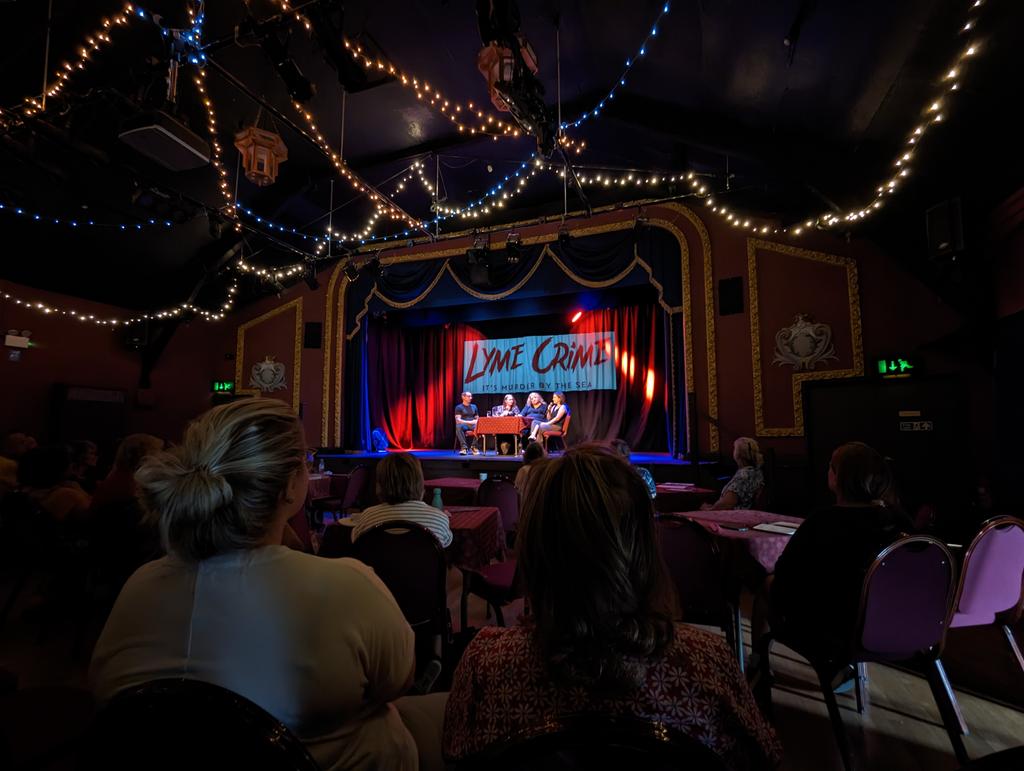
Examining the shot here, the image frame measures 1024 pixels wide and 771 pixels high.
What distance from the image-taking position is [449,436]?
35.7 feet

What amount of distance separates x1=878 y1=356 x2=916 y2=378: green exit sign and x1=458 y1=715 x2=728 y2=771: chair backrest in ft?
22.0

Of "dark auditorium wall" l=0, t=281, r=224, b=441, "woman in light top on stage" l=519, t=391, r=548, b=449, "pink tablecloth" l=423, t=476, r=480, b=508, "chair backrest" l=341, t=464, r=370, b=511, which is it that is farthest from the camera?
"woman in light top on stage" l=519, t=391, r=548, b=449

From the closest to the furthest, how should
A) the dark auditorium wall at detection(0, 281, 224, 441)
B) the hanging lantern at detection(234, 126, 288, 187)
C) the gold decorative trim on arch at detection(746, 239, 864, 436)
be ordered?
the hanging lantern at detection(234, 126, 288, 187), the gold decorative trim on arch at detection(746, 239, 864, 436), the dark auditorium wall at detection(0, 281, 224, 441)

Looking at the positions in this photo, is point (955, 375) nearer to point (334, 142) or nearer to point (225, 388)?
point (334, 142)

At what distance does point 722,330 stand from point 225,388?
9.67 meters

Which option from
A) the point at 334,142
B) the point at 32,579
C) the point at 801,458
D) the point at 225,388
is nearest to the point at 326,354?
the point at 225,388

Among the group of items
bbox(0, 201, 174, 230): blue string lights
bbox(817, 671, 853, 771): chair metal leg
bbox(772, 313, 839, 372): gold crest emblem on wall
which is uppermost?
bbox(0, 201, 174, 230): blue string lights

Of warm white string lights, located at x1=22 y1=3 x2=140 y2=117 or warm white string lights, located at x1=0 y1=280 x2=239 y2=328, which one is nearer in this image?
warm white string lights, located at x1=22 y1=3 x2=140 y2=117

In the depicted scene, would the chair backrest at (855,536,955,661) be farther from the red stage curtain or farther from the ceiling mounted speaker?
the red stage curtain

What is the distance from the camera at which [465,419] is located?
32.2 feet

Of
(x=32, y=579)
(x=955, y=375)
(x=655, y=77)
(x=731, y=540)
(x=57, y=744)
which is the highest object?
(x=655, y=77)

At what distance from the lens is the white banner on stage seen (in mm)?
9305

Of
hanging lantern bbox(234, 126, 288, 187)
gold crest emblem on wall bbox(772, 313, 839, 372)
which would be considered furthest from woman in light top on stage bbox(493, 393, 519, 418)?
hanging lantern bbox(234, 126, 288, 187)

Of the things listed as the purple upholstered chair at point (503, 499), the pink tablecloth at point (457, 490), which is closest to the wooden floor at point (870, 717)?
the purple upholstered chair at point (503, 499)
